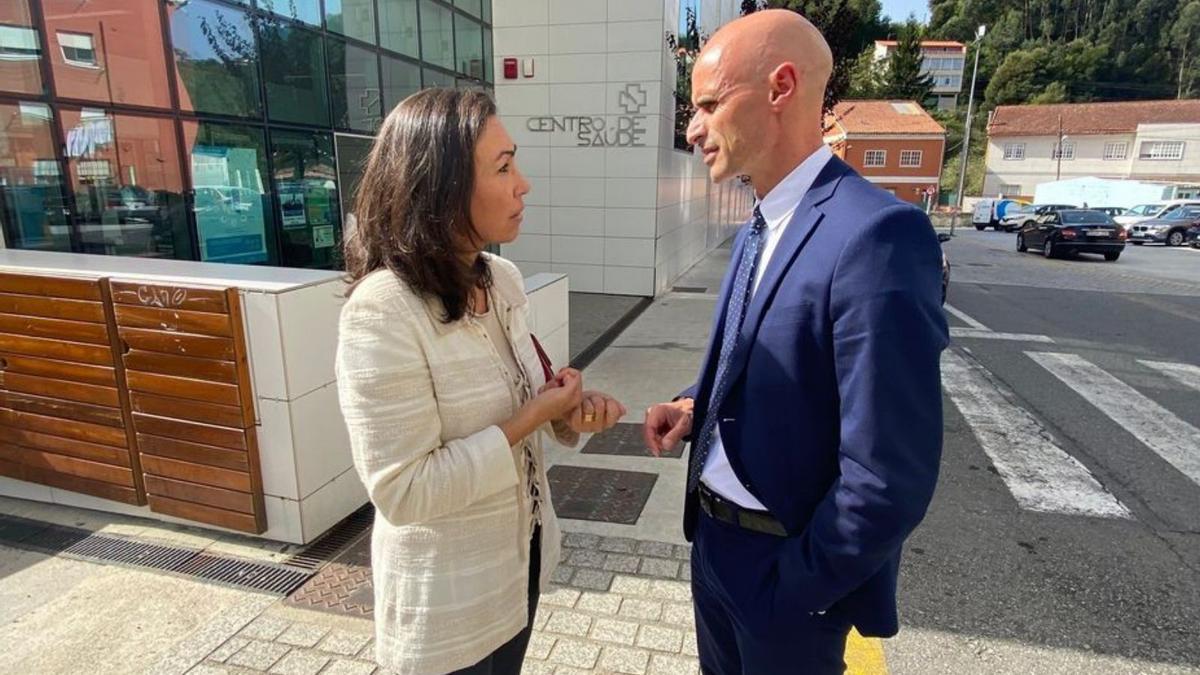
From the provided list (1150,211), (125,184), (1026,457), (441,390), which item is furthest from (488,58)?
(1150,211)

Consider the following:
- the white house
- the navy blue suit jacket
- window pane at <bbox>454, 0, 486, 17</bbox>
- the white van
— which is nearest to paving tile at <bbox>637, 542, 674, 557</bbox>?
the navy blue suit jacket

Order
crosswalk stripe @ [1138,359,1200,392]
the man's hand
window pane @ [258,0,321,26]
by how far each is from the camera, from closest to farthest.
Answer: the man's hand
crosswalk stripe @ [1138,359,1200,392]
window pane @ [258,0,321,26]

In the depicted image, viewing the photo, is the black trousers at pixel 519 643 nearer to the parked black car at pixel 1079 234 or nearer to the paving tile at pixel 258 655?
the paving tile at pixel 258 655

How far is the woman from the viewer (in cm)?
134

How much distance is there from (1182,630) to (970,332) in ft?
21.7

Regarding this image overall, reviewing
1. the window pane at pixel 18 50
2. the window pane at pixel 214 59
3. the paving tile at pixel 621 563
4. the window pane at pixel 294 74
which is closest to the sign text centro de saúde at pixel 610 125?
the window pane at pixel 294 74

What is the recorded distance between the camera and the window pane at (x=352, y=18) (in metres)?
7.45

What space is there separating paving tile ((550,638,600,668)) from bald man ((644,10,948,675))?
3.42 ft

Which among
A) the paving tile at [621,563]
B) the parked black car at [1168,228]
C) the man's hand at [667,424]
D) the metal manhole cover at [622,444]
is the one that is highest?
the man's hand at [667,424]

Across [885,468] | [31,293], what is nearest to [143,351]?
[31,293]

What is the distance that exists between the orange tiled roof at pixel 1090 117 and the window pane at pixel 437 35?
5907cm

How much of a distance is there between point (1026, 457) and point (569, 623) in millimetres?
3809

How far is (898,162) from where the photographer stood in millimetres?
48688

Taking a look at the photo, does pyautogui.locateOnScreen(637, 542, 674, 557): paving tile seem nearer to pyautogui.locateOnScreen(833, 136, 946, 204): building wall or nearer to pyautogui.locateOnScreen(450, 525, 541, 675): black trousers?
pyautogui.locateOnScreen(450, 525, 541, 675): black trousers
